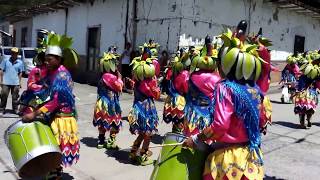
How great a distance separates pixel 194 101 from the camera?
5953mm

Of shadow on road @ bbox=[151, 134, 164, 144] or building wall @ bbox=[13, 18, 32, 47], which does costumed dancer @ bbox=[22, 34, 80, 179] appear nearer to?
shadow on road @ bbox=[151, 134, 164, 144]

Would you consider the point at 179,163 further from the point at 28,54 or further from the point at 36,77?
the point at 28,54

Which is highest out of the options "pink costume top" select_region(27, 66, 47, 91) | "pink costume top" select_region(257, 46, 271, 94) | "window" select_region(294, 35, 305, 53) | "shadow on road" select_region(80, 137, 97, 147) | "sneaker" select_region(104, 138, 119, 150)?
"window" select_region(294, 35, 305, 53)

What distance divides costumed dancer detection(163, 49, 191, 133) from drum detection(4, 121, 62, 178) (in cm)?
337

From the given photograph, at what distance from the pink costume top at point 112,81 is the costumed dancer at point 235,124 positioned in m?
4.18

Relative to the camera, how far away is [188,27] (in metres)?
15.4

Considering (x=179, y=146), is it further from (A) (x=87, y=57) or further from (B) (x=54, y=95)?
(A) (x=87, y=57)

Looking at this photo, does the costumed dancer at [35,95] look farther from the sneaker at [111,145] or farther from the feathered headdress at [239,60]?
the feathered headdress at [239,60]

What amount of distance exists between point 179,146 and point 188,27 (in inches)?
475

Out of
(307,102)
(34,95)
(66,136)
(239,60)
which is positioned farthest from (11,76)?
(239,60)

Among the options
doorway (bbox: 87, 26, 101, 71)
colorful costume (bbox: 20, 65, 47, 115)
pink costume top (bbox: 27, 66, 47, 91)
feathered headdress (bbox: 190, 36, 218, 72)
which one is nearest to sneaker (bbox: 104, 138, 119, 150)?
pink costume top (bbox: 27, 66, 47, 91)

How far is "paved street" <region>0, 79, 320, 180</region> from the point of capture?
6.48 metres

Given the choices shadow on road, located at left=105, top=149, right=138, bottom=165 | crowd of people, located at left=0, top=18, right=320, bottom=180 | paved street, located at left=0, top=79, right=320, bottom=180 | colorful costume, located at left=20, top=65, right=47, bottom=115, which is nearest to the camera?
crowd of people, located at left=0, top=18, right=320, bottom=180

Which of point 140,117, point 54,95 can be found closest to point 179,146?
point 54,95
